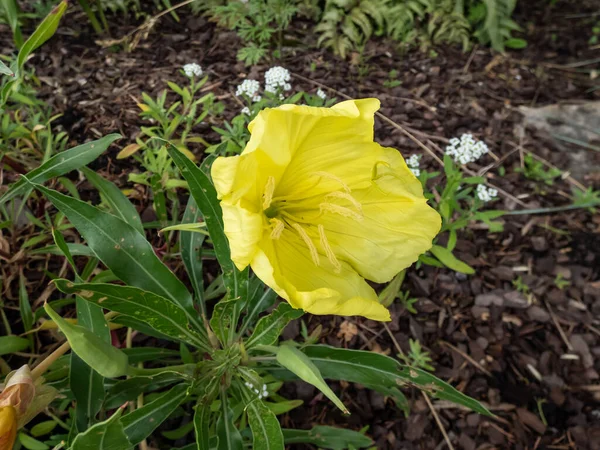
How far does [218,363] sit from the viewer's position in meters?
1.17

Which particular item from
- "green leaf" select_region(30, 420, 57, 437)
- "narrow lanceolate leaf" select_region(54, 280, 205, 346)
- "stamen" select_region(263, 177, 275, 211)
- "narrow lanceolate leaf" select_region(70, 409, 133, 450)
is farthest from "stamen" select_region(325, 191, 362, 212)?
"green leaf" select_region(30, 420, 57, 437)

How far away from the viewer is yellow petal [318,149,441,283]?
104cm

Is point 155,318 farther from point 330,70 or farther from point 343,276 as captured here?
point 330,70

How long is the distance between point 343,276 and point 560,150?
2.26m

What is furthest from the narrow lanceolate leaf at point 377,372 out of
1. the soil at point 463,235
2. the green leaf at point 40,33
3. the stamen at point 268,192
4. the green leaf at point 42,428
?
the green leaf at point 40,33

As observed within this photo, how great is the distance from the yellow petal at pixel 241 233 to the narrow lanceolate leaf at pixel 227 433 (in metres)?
0.56

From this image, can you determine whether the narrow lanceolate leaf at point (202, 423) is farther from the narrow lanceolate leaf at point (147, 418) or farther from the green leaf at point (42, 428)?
the green leaf at point (42, 428)

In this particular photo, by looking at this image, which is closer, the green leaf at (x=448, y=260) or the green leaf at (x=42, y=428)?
the green leaf at (x=42, y=428)

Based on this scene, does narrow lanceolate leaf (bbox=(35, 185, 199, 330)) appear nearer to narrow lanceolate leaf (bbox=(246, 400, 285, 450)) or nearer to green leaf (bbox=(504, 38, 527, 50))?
narrow lanceolate leaf (bbox=(246, 400, 285, 450))

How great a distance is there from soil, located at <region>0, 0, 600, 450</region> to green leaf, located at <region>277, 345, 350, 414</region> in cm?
81

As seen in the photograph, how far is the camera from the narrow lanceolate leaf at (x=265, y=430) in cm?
101

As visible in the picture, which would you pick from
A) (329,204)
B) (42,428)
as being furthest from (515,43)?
(42,428)

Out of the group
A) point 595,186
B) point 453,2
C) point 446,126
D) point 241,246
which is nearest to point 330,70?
point 446,126

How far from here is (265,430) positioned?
1.02 metres
